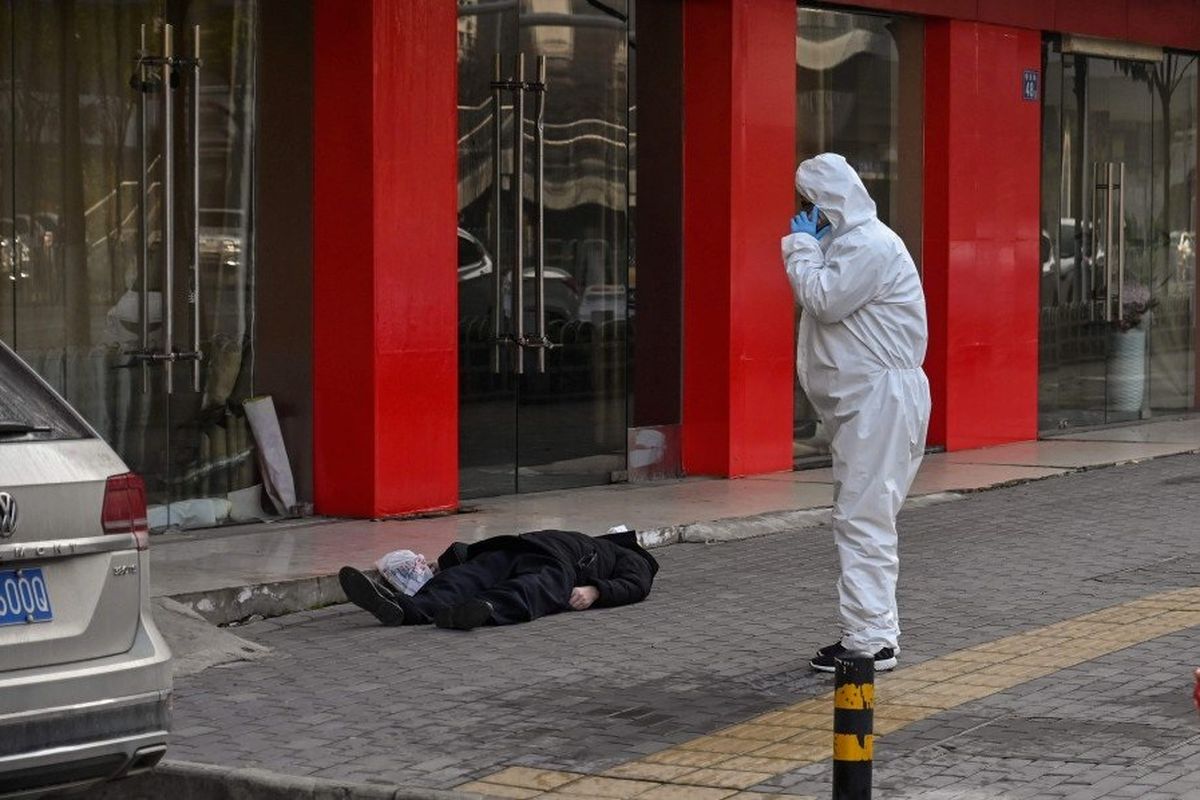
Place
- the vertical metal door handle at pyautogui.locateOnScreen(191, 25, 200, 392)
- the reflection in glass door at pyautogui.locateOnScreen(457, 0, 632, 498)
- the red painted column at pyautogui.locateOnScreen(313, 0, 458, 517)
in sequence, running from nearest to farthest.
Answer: the vertical metal door handle at pyautogui.locateOnScreen(191, 25, 200, 392) < the red painted column at pyautogui.locateOnScreen(313, 0, 458, 517) < the reflection in glass door at pyautogui.locateOnScreen(457, 0, 632, 498)

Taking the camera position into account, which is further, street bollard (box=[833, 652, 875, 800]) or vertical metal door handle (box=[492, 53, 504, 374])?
vertical metal door handle (box=[492, 53, 504, 374])

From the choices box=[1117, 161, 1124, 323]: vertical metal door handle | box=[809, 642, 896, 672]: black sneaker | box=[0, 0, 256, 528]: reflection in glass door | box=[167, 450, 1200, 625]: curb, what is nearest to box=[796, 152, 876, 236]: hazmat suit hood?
box=[809, 642, 896, 672]: black sneaker

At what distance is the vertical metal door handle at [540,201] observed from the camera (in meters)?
13.4

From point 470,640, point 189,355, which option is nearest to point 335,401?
point 189,355

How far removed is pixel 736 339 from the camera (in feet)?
48.4

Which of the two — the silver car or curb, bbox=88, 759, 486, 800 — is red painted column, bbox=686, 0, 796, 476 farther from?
the silver car

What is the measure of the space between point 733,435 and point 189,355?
173 inches

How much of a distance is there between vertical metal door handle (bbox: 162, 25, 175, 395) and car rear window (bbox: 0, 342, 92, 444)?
575 centimetres

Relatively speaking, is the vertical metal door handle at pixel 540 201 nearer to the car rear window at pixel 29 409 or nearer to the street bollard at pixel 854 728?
the car rear window at pixel 29 409

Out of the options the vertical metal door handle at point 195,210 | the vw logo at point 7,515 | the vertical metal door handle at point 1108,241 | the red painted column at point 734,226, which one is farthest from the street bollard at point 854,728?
the vertical metal door handle at point 1108,241

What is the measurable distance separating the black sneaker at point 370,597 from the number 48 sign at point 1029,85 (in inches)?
386

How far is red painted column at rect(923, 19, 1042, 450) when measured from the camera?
55.2ft

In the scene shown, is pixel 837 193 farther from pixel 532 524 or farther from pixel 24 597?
pixel 532 524

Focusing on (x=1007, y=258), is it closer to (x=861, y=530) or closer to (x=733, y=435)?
(x=733, y=435)
